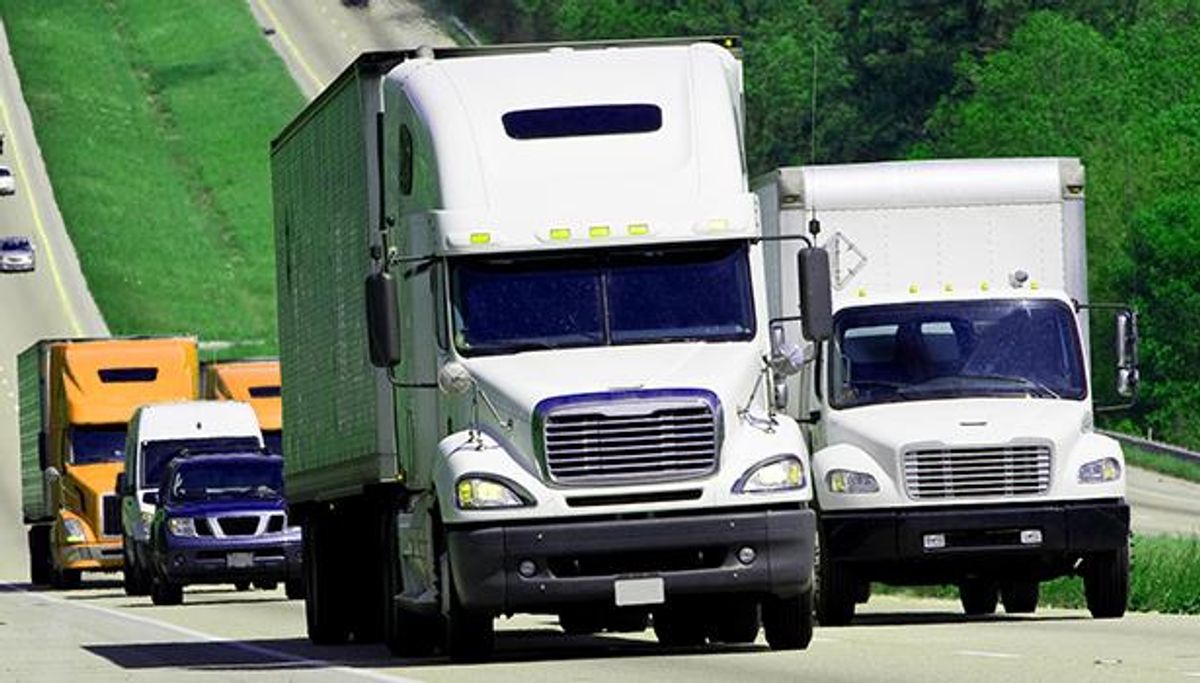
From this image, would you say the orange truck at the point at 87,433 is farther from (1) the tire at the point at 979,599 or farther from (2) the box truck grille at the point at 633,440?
(2) the box truck grille at the point at 633,440

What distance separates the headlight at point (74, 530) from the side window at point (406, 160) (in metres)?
26.4

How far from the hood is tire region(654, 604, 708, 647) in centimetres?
305

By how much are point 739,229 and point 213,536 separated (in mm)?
20318

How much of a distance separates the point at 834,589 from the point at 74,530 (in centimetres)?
2317

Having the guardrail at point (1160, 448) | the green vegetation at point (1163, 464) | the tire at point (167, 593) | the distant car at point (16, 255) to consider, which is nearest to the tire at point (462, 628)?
the tire at point (167, 593)

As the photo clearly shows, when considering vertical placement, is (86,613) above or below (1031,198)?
below

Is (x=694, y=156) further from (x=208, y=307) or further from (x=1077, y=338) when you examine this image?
(x=208, y=307)

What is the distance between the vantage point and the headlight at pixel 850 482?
2966cm

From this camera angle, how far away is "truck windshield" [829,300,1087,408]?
30156 millimetres

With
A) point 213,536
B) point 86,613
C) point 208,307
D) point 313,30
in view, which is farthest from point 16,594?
point 313,30

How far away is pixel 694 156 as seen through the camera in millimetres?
25109

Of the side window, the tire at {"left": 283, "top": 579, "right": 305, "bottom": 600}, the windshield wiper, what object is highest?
the side window

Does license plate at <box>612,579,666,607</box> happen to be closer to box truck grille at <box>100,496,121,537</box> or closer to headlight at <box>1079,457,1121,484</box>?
headlight at <box>1079,457,1121,484</box>

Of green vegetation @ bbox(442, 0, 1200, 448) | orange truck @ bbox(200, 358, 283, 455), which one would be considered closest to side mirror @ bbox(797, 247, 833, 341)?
orange truck @ bbox(200, 358, 283, 455)
